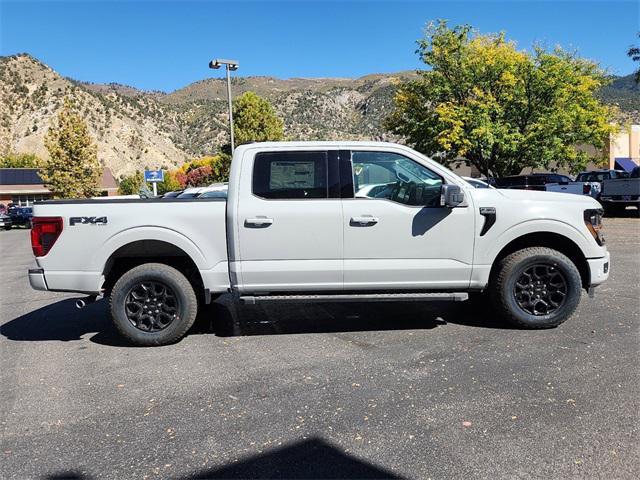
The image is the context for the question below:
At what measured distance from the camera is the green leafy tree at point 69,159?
41.2 meters

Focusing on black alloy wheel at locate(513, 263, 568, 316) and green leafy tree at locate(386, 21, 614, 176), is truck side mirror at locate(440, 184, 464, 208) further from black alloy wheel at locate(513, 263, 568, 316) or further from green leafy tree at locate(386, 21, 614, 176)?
green leafy tree at locate(386, 21, 614, 176)

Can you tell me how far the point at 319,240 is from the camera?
5352 mm

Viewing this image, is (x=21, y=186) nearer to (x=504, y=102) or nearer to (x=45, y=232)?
(x=504, y=102)

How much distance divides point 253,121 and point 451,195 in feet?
108

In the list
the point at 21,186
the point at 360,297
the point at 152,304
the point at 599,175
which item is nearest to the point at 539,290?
the point at 360,297

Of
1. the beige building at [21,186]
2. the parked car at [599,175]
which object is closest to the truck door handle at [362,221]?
the parked car at [599,175]

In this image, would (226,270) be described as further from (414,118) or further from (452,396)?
(414,118)

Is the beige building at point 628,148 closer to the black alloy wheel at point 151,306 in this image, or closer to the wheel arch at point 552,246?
the wheel arch at point 552,246

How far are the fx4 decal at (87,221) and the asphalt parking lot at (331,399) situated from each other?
1.31m

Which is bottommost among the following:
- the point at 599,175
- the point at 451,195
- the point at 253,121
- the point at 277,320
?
the point at 277,320

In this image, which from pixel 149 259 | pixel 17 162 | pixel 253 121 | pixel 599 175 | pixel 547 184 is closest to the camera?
pixel 149 259

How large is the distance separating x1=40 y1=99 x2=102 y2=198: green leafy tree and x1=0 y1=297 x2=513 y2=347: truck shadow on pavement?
37.8 metres

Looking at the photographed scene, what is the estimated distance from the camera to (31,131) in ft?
276

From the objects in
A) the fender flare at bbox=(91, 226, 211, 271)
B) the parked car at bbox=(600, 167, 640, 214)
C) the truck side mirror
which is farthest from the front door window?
the parked car at bbox=(600, 167, 640, 214)
